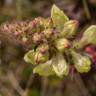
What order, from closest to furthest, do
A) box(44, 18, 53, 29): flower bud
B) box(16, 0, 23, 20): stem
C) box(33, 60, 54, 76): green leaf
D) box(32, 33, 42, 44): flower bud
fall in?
box(32, 33, 42, 44): flower bud < box(44, 18, 53, 29): flower bud < box(33, 60, 54, 76): green leaf < box(16, 0, 23, 20): stem

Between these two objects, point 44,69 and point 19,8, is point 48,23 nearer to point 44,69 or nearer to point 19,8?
point 44,69

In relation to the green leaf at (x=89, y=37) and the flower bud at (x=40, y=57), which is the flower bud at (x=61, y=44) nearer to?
the flower bud at (x=40, y=57)

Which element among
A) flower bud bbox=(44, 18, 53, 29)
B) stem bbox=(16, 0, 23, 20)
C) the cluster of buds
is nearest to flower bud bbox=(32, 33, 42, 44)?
the cluster of buds

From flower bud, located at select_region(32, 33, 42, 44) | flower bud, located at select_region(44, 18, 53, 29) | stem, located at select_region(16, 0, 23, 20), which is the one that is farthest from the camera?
stem, located at select_region(16, 0, 23, 20)

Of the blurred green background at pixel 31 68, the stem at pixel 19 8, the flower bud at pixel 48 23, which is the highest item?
the stem at pixel 19 8

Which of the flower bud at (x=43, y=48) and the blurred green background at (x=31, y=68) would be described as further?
the blurred green background at (x=31, y=68)

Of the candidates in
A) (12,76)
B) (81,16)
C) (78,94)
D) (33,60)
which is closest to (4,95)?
(12,76)

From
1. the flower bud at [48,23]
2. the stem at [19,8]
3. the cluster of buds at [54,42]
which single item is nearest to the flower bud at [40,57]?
the cluster of buds at [54,42]

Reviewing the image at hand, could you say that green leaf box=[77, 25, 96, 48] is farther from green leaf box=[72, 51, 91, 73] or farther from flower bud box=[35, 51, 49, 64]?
flower bud box=[35, 51, 49, 64]
